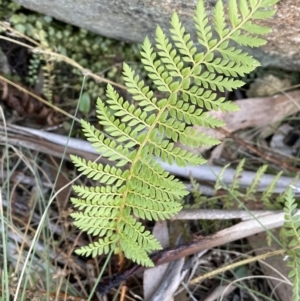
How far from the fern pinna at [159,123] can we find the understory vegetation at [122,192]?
0.01 meters

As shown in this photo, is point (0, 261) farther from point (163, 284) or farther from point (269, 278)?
point (269, 278)

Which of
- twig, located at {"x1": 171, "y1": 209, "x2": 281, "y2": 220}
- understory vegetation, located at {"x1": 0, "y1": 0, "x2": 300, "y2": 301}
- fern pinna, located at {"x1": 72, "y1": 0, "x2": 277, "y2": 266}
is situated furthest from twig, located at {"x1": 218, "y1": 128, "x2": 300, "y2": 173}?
fern pinna, located at {"x1": 72, "y1": 0, "x2": 277, "y2": 266}

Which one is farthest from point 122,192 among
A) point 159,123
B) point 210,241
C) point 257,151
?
point 257,151

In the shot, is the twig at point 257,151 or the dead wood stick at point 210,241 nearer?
the dead wood stick at point 210,241

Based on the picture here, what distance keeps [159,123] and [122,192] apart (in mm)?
258

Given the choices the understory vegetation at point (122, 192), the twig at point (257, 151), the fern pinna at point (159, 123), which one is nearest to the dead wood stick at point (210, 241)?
the understory vegetation at point (122, 192)

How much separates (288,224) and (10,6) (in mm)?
1274

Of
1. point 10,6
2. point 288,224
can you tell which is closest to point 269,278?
point 288,224

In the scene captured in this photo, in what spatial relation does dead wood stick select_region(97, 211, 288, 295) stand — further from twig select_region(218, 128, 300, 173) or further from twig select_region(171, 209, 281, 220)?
twig select_region(218, 128, 300, 173)

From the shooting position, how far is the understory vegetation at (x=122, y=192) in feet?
5.31

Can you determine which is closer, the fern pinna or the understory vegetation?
the fern pinna

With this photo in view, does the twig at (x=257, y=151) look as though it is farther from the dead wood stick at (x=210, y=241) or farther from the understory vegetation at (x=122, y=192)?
the dead wood stick at (x=210, y=241)

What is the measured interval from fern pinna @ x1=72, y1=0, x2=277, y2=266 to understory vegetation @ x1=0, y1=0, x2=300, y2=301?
0.04 ft

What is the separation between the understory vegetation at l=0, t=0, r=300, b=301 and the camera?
1618 mm
